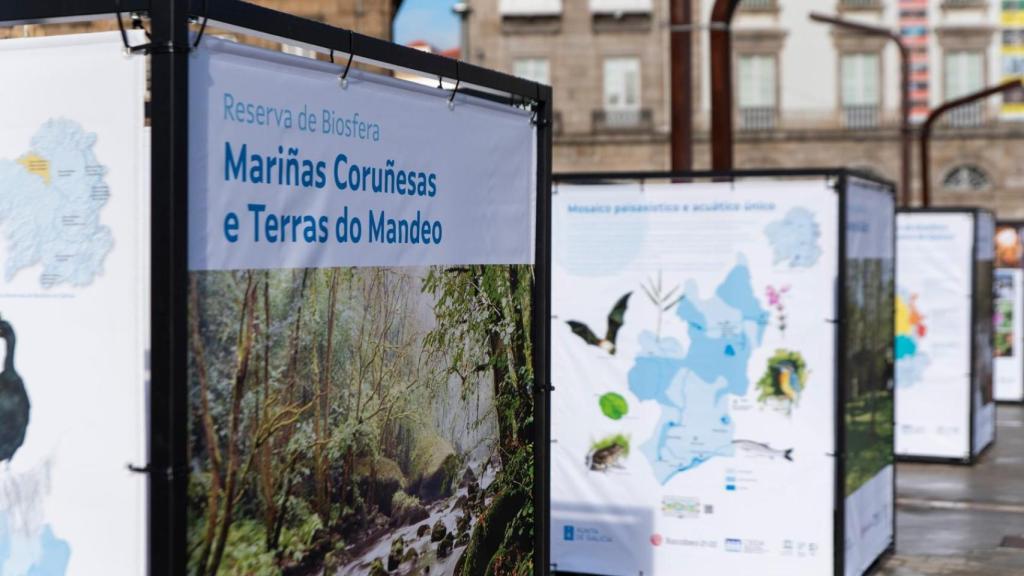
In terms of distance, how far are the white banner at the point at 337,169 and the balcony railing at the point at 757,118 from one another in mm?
49587

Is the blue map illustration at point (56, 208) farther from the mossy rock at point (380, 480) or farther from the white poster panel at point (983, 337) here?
the white poster panel at point (983, 337)

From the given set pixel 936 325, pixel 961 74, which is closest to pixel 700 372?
pixel 936 325

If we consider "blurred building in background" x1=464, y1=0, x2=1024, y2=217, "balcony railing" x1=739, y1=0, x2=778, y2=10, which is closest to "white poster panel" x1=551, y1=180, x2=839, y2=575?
"blurred building in background" x1=464, y1=0, x2=1024, y2=217

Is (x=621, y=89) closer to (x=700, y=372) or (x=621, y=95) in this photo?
(x=621, y=95)

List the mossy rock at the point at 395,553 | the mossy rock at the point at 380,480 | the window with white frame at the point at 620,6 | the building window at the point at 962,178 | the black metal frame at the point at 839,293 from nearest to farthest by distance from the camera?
1. the mossy rock at the point at 380,480
2. the mossy rock at the point at 395,553
3. the black metal frame at the point at 839,293
4. the building window at the point at 962,178
5. the window with white frame at the point at 620,6

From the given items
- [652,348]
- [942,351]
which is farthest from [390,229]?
[942,351]

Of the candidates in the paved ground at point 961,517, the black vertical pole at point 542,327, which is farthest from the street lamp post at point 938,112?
the black vertical pole at point 542,327

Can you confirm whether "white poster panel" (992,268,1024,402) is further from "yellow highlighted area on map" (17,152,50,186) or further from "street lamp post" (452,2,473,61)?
"yellow highlighted area on map" (17,152,50,186)

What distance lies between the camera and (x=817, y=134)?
176 feet

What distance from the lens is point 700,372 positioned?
30.8ft

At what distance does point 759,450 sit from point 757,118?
4609 cm

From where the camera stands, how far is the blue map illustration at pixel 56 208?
3.53m

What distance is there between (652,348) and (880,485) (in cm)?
223

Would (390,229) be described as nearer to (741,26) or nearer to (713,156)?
(713,156)
